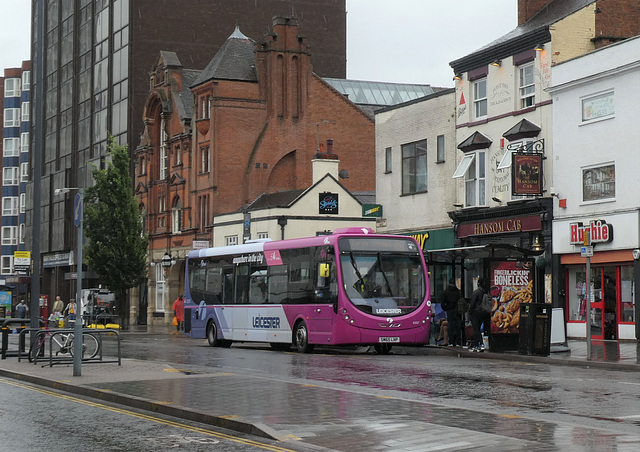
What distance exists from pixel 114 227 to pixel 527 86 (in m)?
31.4

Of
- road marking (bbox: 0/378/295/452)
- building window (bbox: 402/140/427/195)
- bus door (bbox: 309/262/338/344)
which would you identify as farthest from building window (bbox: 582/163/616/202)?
road marking (bbox: 0/378/295/452)

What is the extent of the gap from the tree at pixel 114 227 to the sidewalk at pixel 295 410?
39.2 m

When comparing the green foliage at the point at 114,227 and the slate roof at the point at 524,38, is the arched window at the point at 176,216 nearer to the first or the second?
the green foliage at the point at 114,227

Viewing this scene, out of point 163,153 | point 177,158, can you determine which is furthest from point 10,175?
point 177,158

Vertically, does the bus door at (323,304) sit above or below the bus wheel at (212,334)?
above

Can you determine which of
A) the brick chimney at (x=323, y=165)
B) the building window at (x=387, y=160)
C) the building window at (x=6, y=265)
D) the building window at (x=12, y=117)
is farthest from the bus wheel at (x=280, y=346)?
the building window at (x=12, y=117)

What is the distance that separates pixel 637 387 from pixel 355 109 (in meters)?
48.4

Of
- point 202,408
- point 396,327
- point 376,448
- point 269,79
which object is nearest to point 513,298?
point 396,327

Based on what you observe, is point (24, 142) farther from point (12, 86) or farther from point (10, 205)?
point (10, 205)

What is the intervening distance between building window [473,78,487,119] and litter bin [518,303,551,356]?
1438 centimetres

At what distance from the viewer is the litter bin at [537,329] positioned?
24359 mm

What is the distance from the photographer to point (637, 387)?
16156 mm

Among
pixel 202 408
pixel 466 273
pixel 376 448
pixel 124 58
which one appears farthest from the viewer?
pixel 124 58

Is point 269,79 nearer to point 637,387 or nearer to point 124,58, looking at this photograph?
point 124,58
